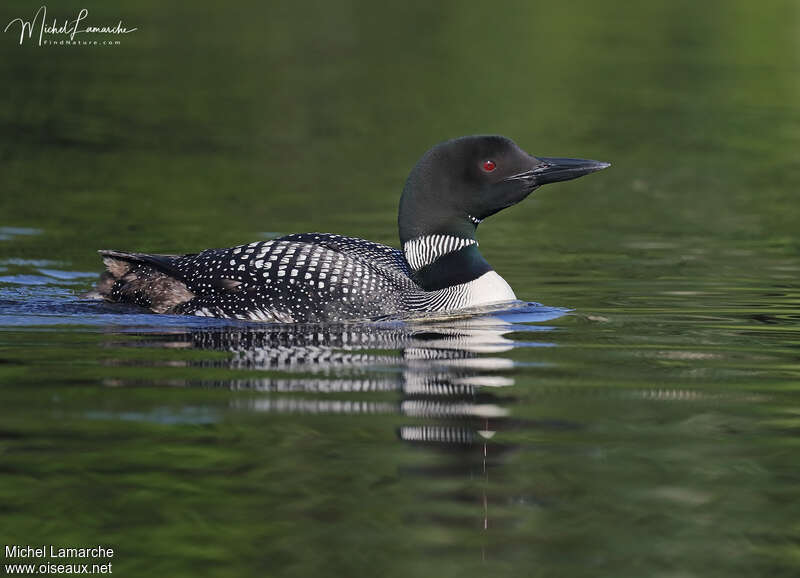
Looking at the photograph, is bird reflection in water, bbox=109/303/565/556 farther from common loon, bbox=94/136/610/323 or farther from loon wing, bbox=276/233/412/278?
loon wing, bbox=276/233/412/278

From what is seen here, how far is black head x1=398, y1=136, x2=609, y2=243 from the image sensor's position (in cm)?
738

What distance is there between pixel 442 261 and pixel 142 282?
5.02ft

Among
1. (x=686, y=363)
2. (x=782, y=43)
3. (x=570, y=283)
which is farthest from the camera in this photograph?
(x=782, y=43)

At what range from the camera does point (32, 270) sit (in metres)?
8.92

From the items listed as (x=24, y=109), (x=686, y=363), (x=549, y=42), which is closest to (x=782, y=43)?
(x=549, y=42)

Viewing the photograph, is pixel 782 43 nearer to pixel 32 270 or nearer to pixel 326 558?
pixel 32 270

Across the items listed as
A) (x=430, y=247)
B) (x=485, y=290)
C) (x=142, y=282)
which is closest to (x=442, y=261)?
(x=430, y=247)

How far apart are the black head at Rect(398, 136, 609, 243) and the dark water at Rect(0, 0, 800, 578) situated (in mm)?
574

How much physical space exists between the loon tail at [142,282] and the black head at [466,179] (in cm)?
119

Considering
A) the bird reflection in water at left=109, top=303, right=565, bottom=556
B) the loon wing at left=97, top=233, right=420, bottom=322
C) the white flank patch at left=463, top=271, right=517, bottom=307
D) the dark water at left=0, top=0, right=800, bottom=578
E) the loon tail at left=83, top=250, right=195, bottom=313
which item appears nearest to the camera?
the dark water at left=0, top=0, right=800, bottom=578

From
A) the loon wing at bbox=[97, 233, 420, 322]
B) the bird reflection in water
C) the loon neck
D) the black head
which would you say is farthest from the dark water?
the black head

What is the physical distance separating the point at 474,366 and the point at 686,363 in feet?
3.05

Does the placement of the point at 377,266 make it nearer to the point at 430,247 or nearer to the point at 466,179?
the point at 430,247

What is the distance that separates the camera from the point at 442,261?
747cm
